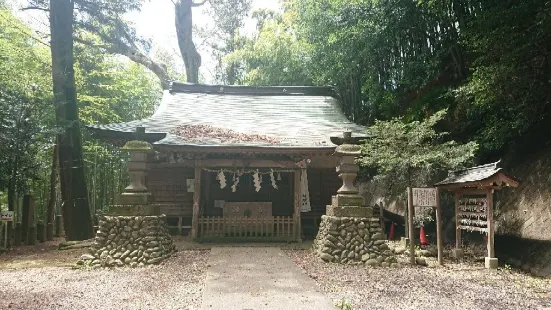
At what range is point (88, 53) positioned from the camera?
1622 centimetres

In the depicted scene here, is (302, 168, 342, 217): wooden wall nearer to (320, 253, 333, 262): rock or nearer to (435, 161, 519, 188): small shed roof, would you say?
(320, 253, 333, 262): rock

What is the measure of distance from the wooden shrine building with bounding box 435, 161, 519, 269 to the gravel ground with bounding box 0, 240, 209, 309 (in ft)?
17.7

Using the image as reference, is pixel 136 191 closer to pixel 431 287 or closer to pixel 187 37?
pixel 431 287

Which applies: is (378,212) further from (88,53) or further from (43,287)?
(88,53)

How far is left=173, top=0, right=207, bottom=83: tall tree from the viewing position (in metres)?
27.8

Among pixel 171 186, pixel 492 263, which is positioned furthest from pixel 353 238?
pixel 171 186

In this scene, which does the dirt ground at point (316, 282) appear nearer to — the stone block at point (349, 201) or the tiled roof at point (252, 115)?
the stone block at point (349, 201)

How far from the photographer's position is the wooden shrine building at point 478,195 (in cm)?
675

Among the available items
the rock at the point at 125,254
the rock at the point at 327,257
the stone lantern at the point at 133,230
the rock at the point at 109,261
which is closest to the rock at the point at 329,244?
the rock at the point at 327,257

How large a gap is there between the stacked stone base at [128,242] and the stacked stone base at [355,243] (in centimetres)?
358

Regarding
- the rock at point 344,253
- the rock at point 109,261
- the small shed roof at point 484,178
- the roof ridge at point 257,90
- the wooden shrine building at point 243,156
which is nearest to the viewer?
the small shed roof at point 484,178

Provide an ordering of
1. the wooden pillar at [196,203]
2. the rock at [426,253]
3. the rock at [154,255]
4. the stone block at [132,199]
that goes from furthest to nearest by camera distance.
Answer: the wooden pillar at [196,203] < the rock at [426,253] < the stone block at [132,199] < the rock at [154,255]

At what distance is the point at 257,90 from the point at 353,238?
379 inches

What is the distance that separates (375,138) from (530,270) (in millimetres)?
4330
